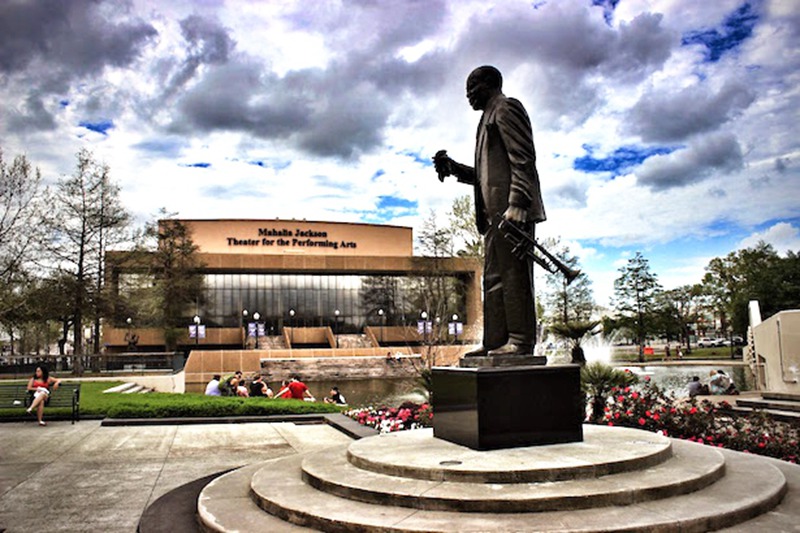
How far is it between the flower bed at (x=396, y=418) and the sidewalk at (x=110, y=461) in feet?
2.52

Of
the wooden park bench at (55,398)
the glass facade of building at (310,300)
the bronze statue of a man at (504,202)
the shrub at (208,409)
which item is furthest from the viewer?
the glass facade of building at (310,300)

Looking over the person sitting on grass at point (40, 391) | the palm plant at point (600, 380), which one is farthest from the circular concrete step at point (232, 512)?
the person sitting on grass at point (40, 391)

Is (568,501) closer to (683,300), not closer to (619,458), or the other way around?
(619,458)

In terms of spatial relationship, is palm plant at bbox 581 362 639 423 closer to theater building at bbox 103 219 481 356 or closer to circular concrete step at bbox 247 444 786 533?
circular concrete step at bbox 247 444 786 533

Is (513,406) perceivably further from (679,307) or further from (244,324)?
(679,307)

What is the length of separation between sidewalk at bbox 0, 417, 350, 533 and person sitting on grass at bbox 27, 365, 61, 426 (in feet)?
1.15

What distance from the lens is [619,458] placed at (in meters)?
5.23

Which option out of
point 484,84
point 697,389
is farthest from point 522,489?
point 697,389

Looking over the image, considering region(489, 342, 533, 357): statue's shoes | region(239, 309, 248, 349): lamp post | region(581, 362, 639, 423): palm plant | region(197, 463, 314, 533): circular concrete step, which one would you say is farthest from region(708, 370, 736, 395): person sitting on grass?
region(239, 309, 248, 349): lamp post

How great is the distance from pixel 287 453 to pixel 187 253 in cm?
4504

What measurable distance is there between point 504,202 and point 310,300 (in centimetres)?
5852

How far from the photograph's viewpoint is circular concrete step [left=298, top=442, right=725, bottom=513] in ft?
14.5

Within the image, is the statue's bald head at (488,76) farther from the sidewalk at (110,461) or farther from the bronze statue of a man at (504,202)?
the sidewalk at (110,461)

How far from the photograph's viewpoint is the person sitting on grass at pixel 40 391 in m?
14.1
